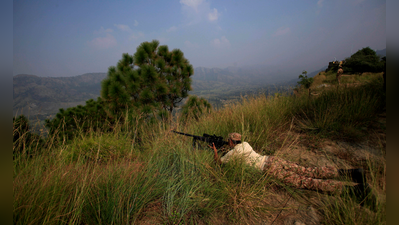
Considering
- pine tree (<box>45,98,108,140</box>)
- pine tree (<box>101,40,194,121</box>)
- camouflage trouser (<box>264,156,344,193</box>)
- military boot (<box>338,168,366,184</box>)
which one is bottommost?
camouflage trouser (<box>264,156,344,193</box>)

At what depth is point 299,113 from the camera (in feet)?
14.7

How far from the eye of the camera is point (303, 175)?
194 centimetres

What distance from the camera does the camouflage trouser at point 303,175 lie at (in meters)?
1.75

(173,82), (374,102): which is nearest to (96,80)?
(173,82)

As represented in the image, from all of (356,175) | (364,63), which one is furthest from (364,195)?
(364,63)

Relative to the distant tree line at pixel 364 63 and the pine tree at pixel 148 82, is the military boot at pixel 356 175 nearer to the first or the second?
the pine tree at pixel 148 82

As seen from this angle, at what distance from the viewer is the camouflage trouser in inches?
68.7

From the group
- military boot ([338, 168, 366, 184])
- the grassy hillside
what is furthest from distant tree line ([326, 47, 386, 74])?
military boot ([338, 168, 366, 184])

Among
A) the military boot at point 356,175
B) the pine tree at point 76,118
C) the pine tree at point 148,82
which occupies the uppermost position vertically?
the pine tree at point 148,82

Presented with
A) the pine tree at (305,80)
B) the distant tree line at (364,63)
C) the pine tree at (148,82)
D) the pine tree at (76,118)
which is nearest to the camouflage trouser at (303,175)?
the pine tree at (148,82)

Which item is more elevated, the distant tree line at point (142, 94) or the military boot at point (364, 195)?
the distant tree line at point (142, 94)

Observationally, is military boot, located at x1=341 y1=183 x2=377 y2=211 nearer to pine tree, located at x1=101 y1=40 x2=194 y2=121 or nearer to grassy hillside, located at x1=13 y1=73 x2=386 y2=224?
grassy hillside, located at x1=13 y1=73 x2=386 y2=224

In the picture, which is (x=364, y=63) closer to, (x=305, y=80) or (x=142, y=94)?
(x=305, y=80)
